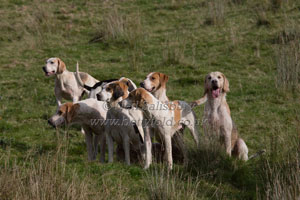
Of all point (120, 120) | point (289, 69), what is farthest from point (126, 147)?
point (289, 69)

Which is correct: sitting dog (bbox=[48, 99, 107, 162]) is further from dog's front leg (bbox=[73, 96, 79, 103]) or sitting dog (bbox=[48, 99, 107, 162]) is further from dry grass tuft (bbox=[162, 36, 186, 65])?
Result: dry grass tuft (bbox=[162, 36, 186, 65])

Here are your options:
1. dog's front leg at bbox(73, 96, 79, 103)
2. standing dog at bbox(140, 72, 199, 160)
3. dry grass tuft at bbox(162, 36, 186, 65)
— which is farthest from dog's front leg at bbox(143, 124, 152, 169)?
dry grass tuft at bbox(162, 36, 186, 65)

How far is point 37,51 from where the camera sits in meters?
14.0

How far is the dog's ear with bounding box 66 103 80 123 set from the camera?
23.1 feet

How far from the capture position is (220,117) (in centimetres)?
710

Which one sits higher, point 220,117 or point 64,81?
point 64,81

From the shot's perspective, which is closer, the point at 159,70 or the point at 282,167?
the point at 282,167

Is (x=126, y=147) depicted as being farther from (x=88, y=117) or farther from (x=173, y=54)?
(x=173, y=54)

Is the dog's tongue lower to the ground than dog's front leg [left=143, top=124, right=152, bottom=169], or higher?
higher

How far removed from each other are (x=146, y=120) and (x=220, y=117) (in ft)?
4.53

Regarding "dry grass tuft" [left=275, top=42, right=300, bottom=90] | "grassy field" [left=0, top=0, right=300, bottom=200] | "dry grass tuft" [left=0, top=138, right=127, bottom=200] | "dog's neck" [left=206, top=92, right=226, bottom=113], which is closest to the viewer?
"dry grass tuft" [left=0, top=138, right=127, bottom=200]

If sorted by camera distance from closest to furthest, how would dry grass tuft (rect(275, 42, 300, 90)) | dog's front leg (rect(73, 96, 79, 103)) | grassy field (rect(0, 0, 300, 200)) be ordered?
grassy field (rect(0, 0, 300, 200)), dog's front leg (rect(73, 96, 79, 103)), dry grass tuft (rect(275, 42, 300, 90))

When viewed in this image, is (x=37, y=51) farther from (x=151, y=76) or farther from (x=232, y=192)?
(x=232, y=192)

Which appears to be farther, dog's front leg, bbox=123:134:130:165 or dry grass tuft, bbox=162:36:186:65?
dry grass tuft, bbox=162:36:186:65
